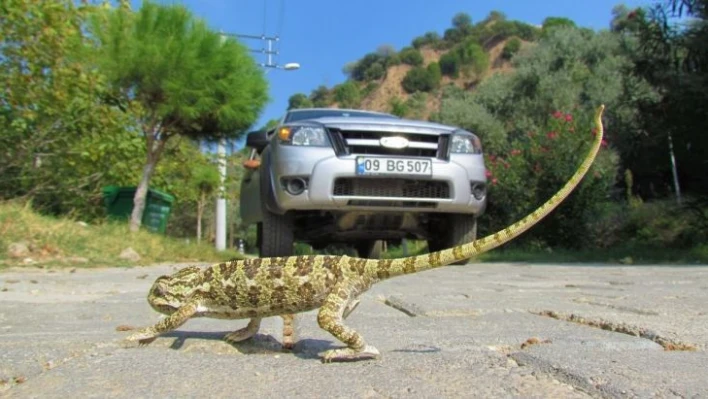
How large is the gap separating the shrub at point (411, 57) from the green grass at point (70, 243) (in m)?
→ 112

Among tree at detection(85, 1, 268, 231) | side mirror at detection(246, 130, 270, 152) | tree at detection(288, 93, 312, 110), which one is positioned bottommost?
side mirror at detection(246, 130, 270, 152)

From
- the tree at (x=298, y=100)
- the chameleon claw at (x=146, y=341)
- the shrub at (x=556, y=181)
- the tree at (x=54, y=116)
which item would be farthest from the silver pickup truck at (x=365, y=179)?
the tree at (x=298, y=100)

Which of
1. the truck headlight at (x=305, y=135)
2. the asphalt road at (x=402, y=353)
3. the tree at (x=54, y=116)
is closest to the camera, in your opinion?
the asphalt road at (x=402, y=353)

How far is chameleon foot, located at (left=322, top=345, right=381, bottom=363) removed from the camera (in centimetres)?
191

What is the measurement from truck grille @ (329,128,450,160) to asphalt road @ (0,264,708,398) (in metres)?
2.70

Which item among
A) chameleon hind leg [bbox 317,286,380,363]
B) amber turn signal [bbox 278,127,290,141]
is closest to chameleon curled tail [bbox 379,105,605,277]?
chameleon hind leg [bbox 317,286,380,363]

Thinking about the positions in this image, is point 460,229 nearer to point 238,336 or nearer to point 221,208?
point 238,336

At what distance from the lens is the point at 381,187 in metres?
6.03

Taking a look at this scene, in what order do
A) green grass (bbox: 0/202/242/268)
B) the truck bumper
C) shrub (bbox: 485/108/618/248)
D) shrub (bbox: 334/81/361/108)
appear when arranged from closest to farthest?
the truck bumper
green grass (bbox: 0/202/242/268)
shrub (bbox: 485/108/618/248)
shrub (bbox: 334/81/361/108)

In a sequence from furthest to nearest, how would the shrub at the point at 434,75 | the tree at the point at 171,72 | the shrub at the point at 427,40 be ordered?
the shrub at the point at 427,40 → the shrub at the point at 434,75 → the tree at the point at 171,72

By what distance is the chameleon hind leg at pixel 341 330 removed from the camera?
1915mm

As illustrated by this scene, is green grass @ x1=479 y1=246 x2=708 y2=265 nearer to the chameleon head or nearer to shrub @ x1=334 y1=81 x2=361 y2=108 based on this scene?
the chameleon head

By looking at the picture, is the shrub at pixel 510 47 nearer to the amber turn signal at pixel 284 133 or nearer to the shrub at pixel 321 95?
the shrub at pixel 321 95

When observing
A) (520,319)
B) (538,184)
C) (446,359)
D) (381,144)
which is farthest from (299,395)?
(538,184)
